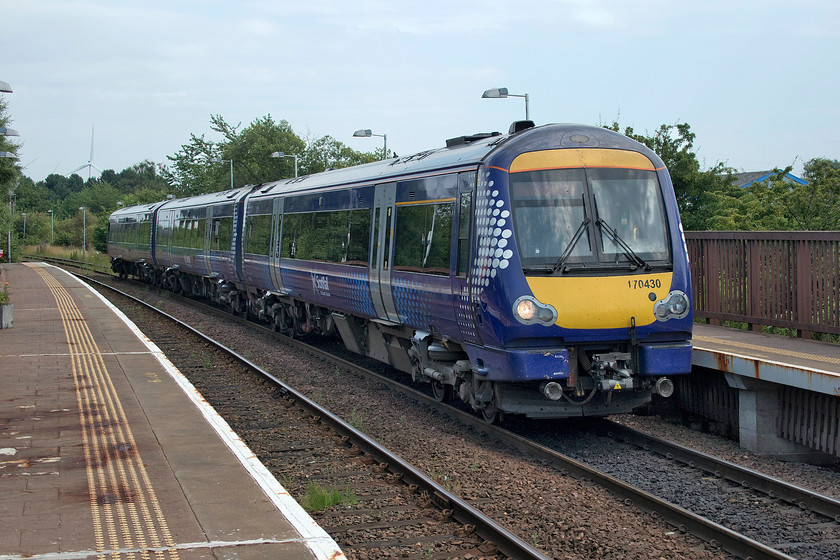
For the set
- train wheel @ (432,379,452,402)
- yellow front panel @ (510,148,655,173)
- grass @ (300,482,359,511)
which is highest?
yellow front panel @ (510,148,655,173)

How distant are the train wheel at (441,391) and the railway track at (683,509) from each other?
1107 millimetres

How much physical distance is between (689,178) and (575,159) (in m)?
18.6

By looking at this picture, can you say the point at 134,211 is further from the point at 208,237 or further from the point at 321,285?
the point at 321,285

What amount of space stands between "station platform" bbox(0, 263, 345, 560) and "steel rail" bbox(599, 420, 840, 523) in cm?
372

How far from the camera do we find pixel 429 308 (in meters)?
10.1

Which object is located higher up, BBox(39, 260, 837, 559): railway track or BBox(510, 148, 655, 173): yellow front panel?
BBox(510, 148, 655, 173): yellow front panel

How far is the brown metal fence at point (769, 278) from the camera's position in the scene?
9.99m

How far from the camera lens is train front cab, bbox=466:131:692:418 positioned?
831cm

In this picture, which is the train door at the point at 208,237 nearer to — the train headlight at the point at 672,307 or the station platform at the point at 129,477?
the station platform at the point at 129,477

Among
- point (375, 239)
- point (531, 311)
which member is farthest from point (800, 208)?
point (531, 311)

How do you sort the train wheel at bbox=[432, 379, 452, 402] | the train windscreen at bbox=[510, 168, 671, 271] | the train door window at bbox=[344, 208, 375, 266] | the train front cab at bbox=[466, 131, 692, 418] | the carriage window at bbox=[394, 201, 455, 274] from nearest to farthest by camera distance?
the train front cab at bbox=[466, 131, 692, 418] < the train windscreen at bbox=[510, 168, 671, 271] < the carriage window at bbox=[394, 201, 455, 274] < the train wheel at bbox=[432, 379, 452, 402] < the train door window at bbox=[344, 208, 375, 266]

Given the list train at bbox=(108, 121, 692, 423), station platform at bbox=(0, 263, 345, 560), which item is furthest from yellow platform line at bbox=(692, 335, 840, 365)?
station platform at bbox=(0, 263, 345, 560)

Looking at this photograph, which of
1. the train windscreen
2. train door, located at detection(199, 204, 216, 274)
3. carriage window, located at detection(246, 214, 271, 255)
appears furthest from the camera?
train door, located at detection(199, 204, 216, 274)

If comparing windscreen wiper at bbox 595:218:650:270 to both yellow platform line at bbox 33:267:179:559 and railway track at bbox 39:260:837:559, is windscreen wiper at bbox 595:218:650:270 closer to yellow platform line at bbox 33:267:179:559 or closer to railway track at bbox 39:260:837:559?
railway track at bbox 39:260:837:559
